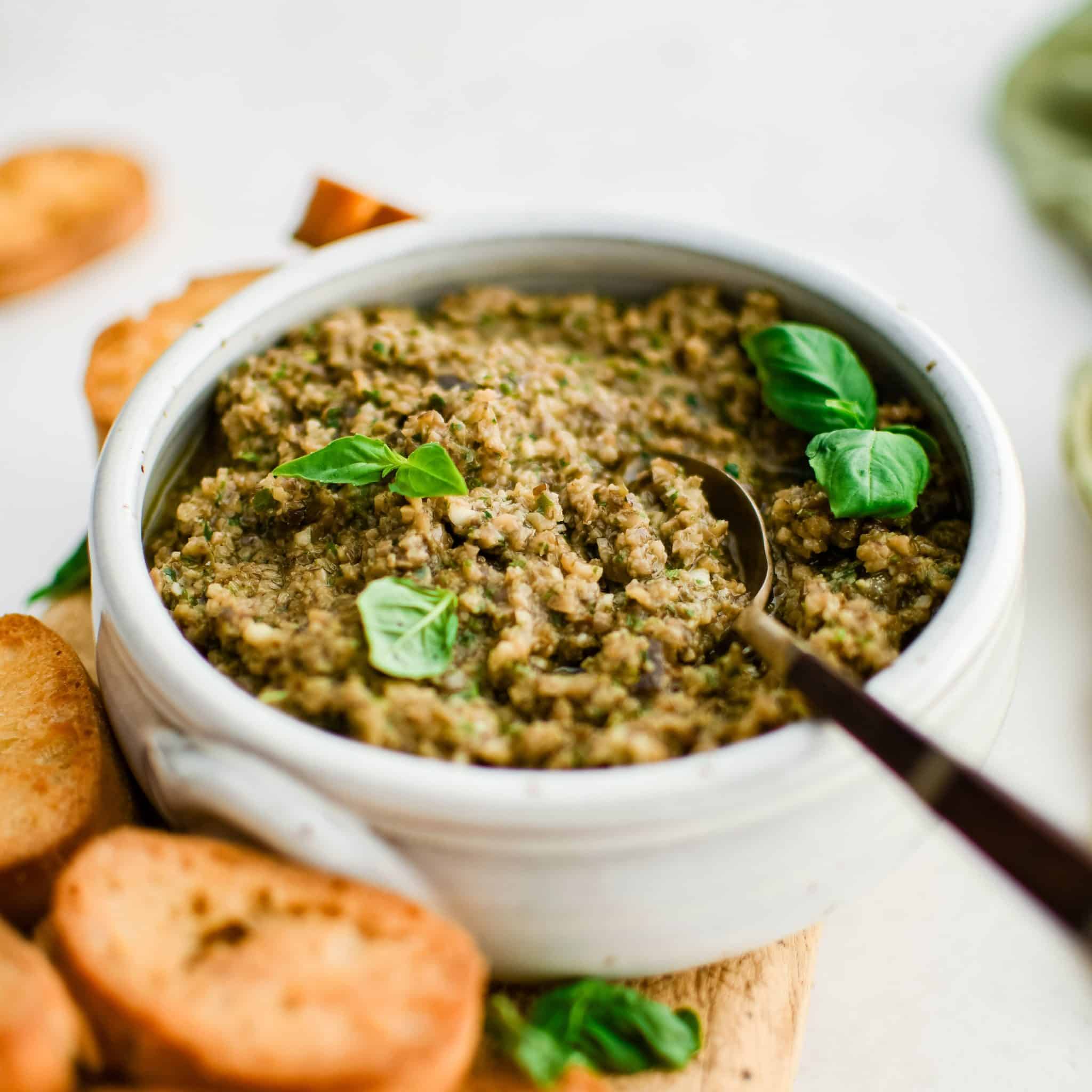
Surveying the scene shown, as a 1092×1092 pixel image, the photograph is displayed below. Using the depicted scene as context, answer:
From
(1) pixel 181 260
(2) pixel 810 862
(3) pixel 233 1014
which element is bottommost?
A: (1) pixel 181 260

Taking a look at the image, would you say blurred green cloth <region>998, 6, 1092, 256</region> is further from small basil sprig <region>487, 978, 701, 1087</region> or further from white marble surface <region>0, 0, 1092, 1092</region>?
small basil sprig <region>487, 978, 701, 1087</region>

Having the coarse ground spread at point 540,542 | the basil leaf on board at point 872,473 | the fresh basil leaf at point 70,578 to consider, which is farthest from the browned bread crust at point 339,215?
the basil leaf on board at point 872,473

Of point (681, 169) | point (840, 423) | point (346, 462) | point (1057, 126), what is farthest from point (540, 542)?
point (1057, 126)

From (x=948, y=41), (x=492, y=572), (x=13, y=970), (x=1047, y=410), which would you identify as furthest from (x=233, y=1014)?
(x=948, y=41)

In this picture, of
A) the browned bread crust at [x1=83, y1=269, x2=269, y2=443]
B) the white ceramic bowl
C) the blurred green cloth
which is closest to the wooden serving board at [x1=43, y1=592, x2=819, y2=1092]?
the white ceramic bowl

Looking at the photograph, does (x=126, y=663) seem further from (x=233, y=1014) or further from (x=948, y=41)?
(x=948, y=41)

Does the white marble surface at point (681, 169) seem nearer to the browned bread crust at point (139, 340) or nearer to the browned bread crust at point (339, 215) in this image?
the browned bread crust at point (339, 215)
